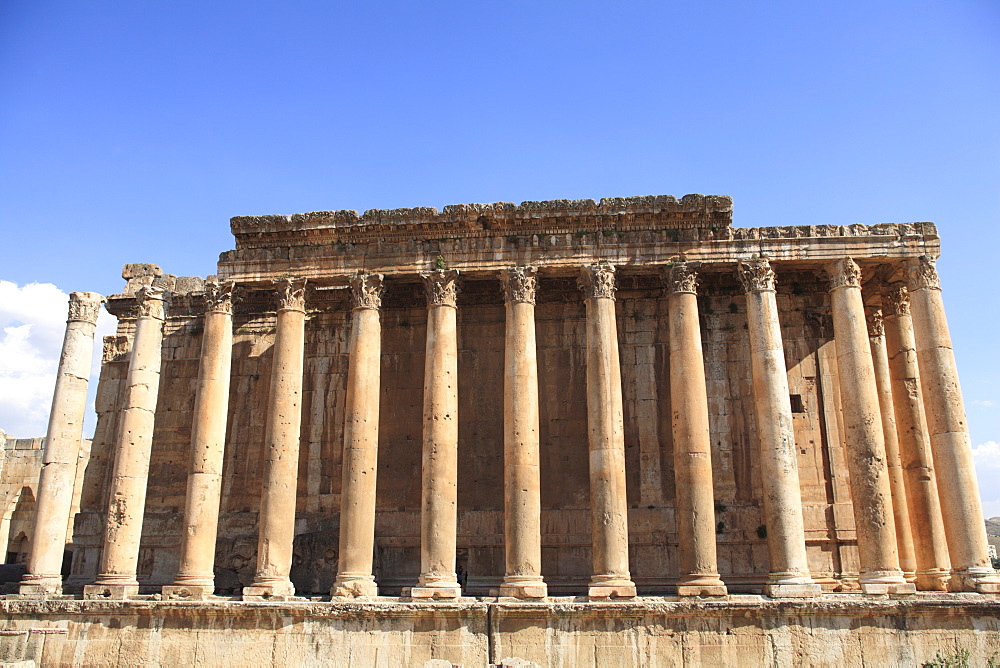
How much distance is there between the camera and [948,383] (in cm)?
1659

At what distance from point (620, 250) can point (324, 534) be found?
9.65 metres

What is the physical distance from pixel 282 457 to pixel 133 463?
3.32 m

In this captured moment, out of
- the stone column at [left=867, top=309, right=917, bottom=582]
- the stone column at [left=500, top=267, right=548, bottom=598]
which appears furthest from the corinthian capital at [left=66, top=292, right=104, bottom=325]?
the stone column at [left=867, top=309, right=917, bottom=582]

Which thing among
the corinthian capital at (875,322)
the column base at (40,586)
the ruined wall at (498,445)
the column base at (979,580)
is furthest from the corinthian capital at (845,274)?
the column base at (40,586)

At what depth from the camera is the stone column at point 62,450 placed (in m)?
17.3

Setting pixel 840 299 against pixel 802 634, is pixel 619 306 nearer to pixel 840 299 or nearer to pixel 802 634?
pixel 840 299

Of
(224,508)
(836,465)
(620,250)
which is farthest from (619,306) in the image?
(224,508)

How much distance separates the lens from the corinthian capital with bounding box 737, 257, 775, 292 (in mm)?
17609

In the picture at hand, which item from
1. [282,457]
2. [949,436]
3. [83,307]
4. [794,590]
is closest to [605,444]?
[794,590]

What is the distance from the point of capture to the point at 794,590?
15.4 meters

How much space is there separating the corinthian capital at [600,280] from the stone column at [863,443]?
4900 millimetres

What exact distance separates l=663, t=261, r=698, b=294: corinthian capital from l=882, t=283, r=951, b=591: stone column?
502 cm

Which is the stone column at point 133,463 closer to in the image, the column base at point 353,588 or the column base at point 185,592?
the column base at point 185,592

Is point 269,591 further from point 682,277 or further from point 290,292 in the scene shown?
point 682,277
